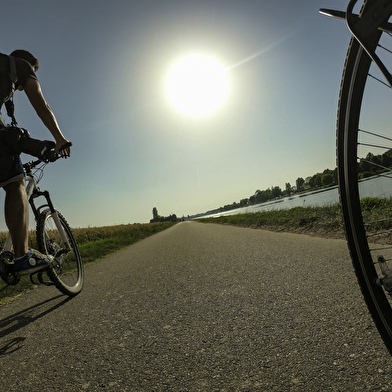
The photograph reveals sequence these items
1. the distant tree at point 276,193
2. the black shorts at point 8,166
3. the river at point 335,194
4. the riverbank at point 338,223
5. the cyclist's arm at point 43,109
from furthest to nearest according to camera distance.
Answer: the distant tree at point 276,193
the riverbank at point 338,223
the cyclist's arm at point 43,109
the black shorts at point 8,166
the river at point 335,194

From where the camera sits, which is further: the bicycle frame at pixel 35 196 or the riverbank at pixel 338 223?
the riverbank at pixel 338 223

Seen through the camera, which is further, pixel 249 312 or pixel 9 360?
pixel 249 312

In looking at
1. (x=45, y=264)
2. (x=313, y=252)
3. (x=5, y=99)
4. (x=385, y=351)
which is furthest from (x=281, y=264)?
(x=5, y=99)

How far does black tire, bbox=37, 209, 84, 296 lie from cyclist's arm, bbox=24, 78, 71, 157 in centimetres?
100

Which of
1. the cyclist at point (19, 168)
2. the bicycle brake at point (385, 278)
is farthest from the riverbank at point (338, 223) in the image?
the cyclist at point (19, 168)

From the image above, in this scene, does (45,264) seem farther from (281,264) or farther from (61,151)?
(281,264)

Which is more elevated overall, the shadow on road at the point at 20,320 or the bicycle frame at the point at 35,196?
the bicycle frame at the point at 35,196

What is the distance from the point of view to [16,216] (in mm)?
2152

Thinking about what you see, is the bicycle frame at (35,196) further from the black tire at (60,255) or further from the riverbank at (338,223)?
the riverbank at (338,223)

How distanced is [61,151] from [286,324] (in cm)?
234

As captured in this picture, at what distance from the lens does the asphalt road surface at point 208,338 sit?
120 cm

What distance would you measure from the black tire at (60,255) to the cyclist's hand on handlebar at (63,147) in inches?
36.2

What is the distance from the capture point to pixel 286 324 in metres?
1.67

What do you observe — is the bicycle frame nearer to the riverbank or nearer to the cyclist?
the cyclist
